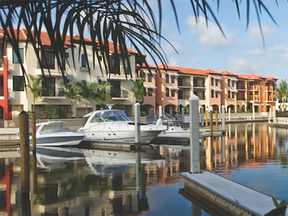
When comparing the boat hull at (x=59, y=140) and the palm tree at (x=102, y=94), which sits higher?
the palm tree at (x=102, y=94)

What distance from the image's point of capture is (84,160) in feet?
55.9

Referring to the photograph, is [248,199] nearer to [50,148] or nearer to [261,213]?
[261,213]

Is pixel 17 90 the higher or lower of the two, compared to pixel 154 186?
higher

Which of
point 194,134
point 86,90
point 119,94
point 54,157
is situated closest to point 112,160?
point 54,157

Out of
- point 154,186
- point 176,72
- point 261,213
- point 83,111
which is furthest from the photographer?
point 176,72

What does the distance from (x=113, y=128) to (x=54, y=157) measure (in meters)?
5.55

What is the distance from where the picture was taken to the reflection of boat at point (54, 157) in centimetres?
1562

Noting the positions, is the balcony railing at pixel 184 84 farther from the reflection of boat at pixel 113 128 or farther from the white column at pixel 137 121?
the white column at pixel 137 121

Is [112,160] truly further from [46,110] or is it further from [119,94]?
[119,94]

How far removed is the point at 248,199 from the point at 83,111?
111ft

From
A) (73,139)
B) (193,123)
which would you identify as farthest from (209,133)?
(193,123)

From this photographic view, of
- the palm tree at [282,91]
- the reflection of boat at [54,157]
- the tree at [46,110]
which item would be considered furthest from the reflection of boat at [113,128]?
the palm tree at [282,91]

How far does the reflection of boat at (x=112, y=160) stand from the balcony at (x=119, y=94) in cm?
1987

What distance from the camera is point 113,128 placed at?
22.7 meters
